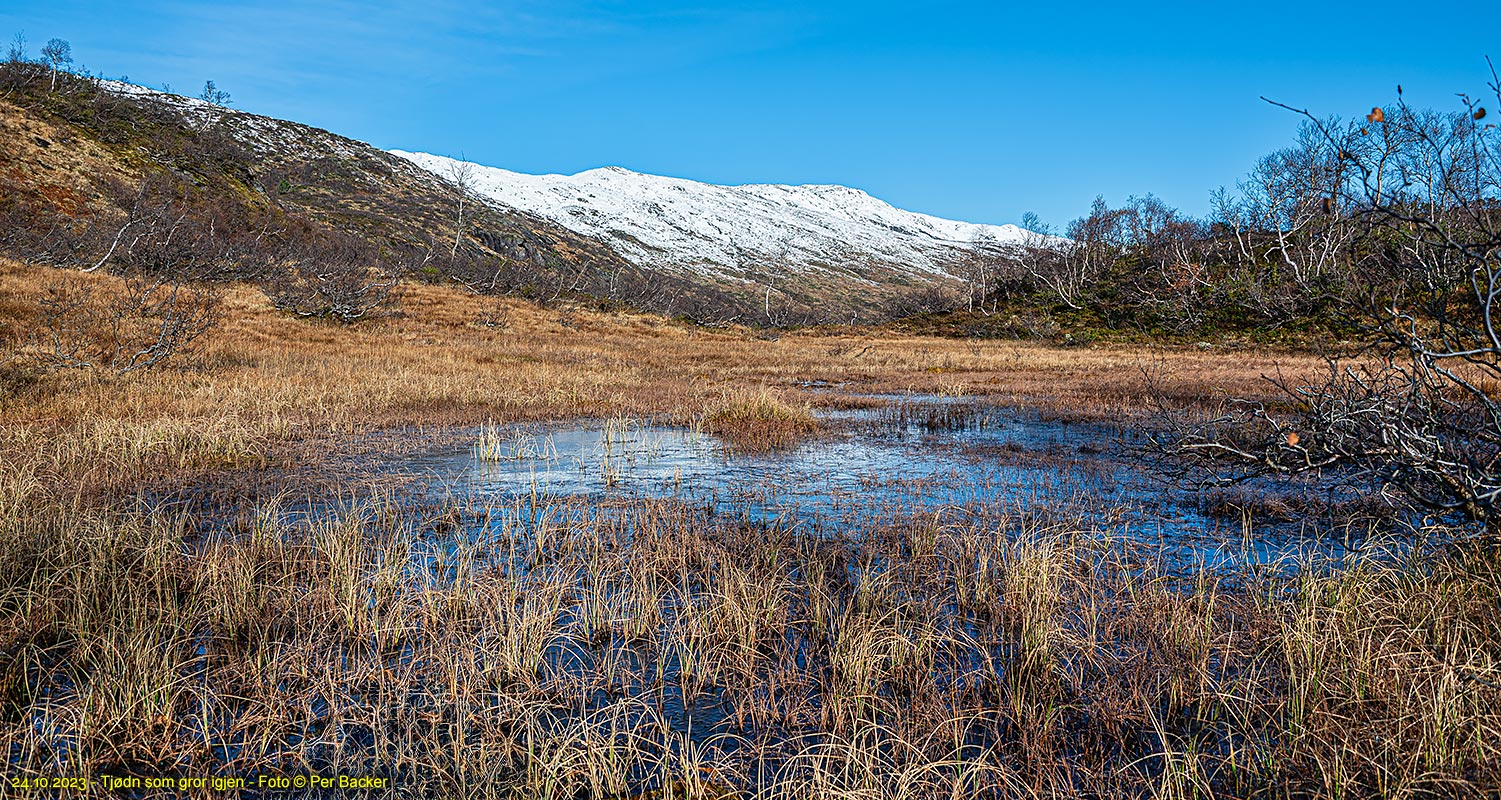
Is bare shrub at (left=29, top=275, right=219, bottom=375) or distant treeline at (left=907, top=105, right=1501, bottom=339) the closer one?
distant treeline at (left=907, top=105, right=1501, bottom=339)

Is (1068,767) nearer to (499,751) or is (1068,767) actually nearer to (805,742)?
(805,742)

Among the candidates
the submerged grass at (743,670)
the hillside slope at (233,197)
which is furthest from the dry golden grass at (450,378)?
the hillside slope at (233,197)

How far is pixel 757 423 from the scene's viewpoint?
14398 mm

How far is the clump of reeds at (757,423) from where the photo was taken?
12.9 m

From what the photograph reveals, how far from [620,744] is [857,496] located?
18.7ft

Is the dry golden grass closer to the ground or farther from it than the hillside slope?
closer to the ground

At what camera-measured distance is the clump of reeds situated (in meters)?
12.9

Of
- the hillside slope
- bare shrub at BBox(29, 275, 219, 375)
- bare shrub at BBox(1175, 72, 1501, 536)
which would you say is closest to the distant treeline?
bare shrub at BBox(1175, 72, 1501, 536)

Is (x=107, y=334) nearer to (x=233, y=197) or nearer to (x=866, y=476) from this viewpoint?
(x=866, y=476)

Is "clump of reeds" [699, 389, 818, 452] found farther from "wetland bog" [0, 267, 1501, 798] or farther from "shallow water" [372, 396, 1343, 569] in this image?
"wetland bog" [0, 267, 1501, 798]

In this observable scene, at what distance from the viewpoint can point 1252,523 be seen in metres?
7.62

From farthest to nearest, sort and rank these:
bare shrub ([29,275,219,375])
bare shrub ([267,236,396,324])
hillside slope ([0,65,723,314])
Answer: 1. hillside slope ([0,65,723,314])
2. bare shrub ([267,236,396,324])
3. bare shrub ([29,275,219,375])

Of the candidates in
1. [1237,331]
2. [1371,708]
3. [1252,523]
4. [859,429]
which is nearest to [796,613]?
[1371,708]

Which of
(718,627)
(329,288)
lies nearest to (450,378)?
(718,627)
